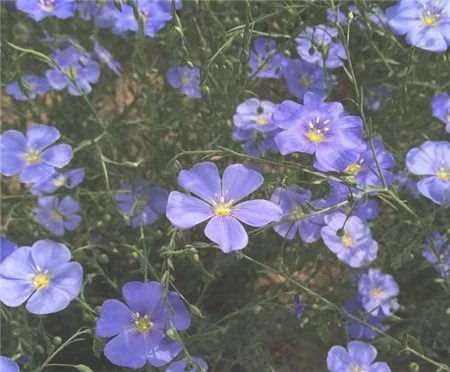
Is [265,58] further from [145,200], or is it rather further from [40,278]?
[40,278]

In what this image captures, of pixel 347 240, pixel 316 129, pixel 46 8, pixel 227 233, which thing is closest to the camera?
pixel 227 233

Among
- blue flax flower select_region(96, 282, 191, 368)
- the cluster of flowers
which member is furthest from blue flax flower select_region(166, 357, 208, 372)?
the cluster of flowers

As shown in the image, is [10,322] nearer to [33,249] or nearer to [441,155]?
[33,249]

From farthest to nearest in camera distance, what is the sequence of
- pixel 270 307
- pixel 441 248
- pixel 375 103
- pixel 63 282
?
pixel 375 103 < pixel 270 307 < pixel 441 248 < pixel 63 282

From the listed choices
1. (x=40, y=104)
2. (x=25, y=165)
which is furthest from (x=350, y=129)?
(x=40, y=104)

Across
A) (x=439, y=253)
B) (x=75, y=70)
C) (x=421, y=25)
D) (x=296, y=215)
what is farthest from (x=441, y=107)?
(x=75, y=70)

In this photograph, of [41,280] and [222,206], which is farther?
[41,280]
